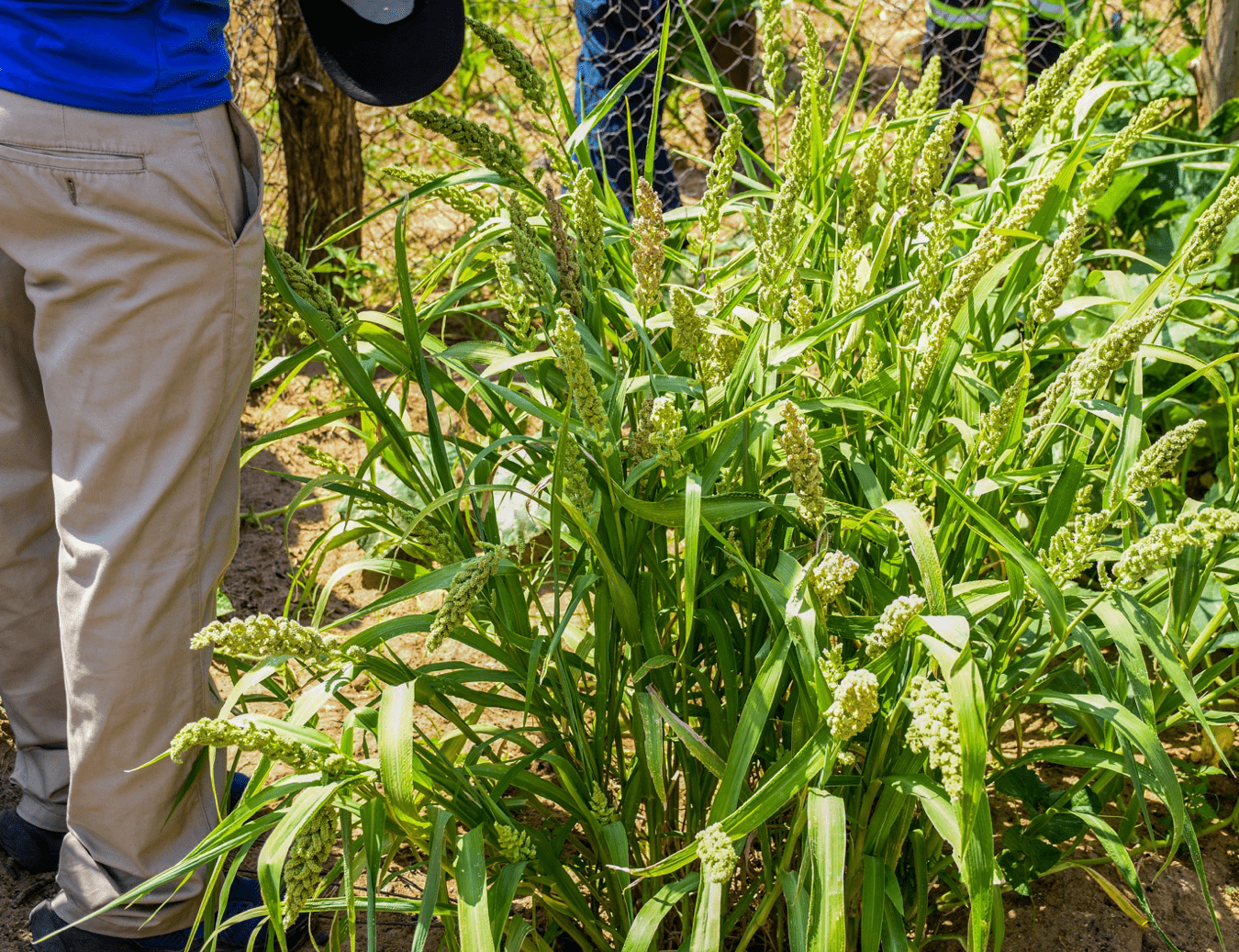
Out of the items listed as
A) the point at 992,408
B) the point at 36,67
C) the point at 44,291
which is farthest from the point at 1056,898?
the point at 36,67

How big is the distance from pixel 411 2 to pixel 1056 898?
4.39 feet

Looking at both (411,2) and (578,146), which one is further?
(578,146)

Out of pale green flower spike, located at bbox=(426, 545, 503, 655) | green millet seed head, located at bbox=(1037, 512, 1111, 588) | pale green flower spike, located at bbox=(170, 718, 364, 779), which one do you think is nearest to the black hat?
pale green flower spike, located at bbox=(426, 545, 503, 655)

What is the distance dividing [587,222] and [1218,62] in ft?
6.21

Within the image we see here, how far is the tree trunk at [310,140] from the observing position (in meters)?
2.58

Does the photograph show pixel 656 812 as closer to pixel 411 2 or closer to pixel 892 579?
pixel 892 579

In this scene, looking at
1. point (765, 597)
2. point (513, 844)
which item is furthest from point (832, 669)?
Answer: point (513, 844)

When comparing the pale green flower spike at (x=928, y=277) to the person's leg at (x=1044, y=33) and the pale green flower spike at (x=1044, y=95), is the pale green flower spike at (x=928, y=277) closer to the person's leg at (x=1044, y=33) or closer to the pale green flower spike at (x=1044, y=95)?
the pale green flower spike at (x=1044, y=95)

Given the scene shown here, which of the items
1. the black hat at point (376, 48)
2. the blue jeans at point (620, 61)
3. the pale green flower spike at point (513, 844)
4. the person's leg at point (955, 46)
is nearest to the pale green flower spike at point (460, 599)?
the pale green flower spike at point (513, 844)

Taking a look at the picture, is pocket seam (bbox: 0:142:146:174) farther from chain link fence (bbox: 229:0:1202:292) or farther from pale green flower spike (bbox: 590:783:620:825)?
chain link fence (bbox: 229:0:1202:292)

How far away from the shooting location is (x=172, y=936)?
1.37m

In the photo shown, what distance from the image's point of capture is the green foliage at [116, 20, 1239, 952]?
92 cm

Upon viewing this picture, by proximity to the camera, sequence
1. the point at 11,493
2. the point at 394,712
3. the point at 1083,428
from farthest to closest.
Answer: the point at 11,493 < the point at 1083,428 < the point at 394,712

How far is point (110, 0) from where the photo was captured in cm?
107
